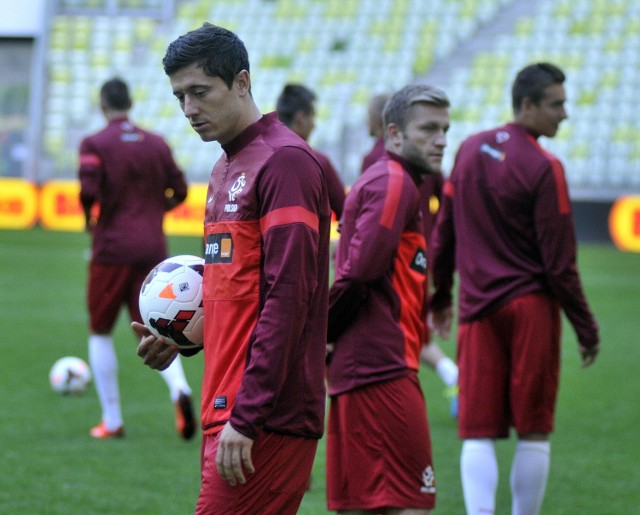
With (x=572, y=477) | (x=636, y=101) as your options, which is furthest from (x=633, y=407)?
(x=636, y=101)

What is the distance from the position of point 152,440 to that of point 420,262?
11.1 ft

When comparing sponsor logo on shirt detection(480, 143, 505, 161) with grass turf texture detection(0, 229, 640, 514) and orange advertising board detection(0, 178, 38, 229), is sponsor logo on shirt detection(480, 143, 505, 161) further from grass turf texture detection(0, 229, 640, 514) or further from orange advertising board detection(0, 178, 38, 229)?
orange advertising board detection(0, 178, 38, 229)

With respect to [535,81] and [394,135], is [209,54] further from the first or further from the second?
[535,81]

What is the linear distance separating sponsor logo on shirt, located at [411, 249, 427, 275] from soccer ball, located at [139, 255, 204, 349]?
968 millimetres

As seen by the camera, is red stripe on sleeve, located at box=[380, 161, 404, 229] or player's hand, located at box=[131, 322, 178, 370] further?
red stripe on sleeve, located at box=[380, 161, 404, 229]

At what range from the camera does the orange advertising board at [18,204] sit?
75.6 feet

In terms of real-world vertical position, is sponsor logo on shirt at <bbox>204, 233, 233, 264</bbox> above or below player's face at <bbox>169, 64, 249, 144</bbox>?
below

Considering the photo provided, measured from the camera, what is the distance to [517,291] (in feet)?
15.5

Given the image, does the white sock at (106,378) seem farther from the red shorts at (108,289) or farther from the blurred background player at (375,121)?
the blurred background player at (375,121)

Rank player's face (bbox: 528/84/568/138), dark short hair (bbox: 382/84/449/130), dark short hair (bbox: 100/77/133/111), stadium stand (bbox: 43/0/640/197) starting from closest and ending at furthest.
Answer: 1. dark short hair (bbox: 382/84/449/130)
2. player's face (bbox: 528/84/568/138)
3. dark short hair (bbox: 100/77/133/111)
4. stadium stand (bbox: 43/0/640/197)

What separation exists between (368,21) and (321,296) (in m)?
23.5

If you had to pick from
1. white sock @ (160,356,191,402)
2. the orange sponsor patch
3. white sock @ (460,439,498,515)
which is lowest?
white sock @ (160,356,191,402)

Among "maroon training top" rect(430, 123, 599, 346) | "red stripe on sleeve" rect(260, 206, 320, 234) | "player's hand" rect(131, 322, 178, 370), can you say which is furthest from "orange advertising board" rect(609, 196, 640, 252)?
"red stripe on sleeve" rect(260, 206, 320, 234)

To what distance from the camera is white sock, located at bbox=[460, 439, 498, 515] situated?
485 cm
